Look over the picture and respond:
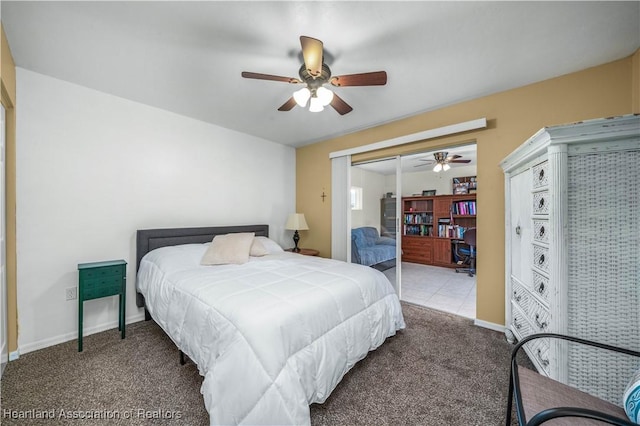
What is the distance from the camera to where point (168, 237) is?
2.86 m

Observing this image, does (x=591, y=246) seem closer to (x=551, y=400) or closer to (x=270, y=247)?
(x=551, y=400)

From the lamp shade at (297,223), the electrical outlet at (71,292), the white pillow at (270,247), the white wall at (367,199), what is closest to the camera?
the electrical outlet at (71,292)

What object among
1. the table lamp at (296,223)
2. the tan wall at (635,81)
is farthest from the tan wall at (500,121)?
the table lamp at (296,223)

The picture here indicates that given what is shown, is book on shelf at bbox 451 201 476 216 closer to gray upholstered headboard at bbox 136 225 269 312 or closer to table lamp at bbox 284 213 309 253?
table lamp at bbox 284 213 309 253

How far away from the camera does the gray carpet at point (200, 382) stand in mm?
1443

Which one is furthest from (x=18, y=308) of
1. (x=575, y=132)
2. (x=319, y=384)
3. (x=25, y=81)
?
(x=575, y=132)

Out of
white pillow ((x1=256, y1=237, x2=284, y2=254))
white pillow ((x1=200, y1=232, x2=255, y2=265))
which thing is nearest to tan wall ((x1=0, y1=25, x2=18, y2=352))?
white pillow ((x1=200, y1=232, x2=255, y2=265))

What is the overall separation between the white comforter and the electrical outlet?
0.67m

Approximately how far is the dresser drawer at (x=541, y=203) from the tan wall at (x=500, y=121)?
0.94m

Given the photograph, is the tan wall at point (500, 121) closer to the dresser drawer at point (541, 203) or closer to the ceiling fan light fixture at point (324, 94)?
the dresser drawer at point (541, 203)

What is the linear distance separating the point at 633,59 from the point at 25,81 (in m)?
5.11

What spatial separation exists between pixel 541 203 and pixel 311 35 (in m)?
1.92

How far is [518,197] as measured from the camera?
2.00 m

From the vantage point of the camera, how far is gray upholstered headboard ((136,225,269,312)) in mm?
2676
